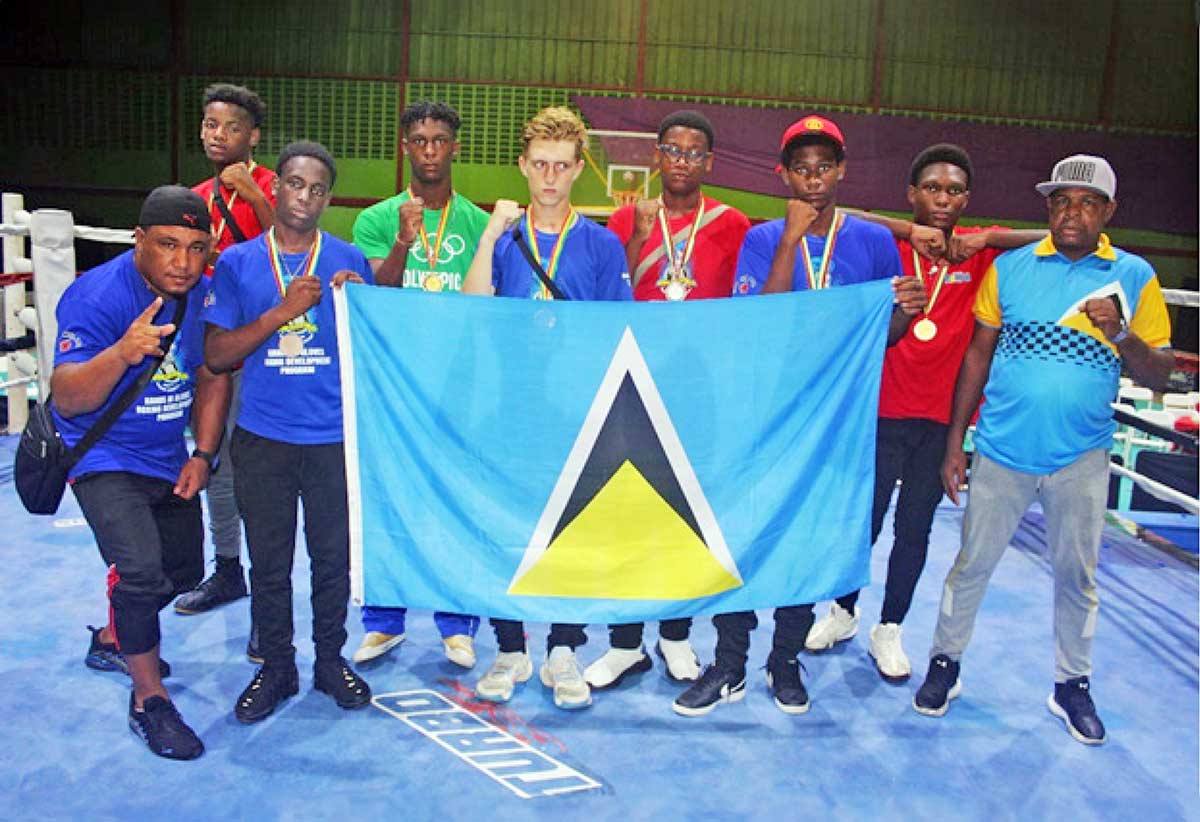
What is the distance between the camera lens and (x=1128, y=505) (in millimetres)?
7195

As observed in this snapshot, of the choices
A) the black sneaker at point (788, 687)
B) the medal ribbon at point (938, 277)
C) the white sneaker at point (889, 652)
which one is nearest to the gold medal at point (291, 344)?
the black sneaker at point (788, 687)

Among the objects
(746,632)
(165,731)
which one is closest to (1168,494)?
(746,632)

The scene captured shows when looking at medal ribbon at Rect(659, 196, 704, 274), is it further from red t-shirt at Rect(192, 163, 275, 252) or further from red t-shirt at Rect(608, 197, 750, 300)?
red t-shirt at Rect(192, 163, 275, 252)

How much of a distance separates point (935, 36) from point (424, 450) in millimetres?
11879

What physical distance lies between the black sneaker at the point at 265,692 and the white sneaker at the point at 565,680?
2.63ft

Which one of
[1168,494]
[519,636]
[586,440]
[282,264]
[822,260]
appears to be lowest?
[519,636]

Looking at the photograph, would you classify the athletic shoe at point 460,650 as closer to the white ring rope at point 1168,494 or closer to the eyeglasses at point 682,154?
the eyeglasses at point 682,154

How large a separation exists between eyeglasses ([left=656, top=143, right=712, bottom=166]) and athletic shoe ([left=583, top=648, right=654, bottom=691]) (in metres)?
1.63

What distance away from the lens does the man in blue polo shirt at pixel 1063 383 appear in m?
2.99

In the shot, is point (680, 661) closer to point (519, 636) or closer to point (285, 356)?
point (519, 636)

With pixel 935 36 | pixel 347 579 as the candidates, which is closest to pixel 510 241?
pixel 347 579

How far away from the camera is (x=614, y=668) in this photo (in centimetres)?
340

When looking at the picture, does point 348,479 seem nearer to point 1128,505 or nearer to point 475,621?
point 475,621

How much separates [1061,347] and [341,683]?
7.90ft
